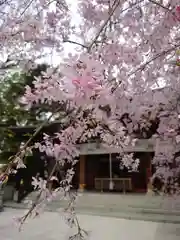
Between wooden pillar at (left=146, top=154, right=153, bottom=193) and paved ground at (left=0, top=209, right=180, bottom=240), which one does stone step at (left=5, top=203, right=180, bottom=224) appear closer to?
paved ground at (left=0, top=209, right=180, bottom=240)

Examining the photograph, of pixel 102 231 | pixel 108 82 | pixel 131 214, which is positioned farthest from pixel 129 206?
pixel 108 82

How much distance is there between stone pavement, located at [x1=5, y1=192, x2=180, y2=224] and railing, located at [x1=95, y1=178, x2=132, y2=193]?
0.67 m

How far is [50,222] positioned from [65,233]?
1613 mm

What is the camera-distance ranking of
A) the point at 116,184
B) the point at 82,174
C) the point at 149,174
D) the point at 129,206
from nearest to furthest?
the point at 129,206 < the point at 149,174 < the point at 116,184 < the point at 82,174

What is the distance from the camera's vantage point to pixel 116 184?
11.0 m

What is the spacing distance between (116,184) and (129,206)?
2293 millimetres

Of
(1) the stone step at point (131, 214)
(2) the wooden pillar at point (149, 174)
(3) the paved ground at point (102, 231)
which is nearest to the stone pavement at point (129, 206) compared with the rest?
(1) the stone step at point (131, 214)

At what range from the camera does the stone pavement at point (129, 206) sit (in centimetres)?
732

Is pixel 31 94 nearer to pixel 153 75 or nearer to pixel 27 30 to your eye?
pixel 27 30

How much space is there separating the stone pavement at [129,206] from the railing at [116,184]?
667mm

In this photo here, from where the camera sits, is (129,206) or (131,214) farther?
(129,206)

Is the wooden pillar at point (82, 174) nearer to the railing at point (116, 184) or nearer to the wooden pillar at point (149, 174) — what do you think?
the railing at point (116, 184)

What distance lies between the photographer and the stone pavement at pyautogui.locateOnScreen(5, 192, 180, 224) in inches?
288

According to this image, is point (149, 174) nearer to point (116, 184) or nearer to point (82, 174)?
point (116, 184)
